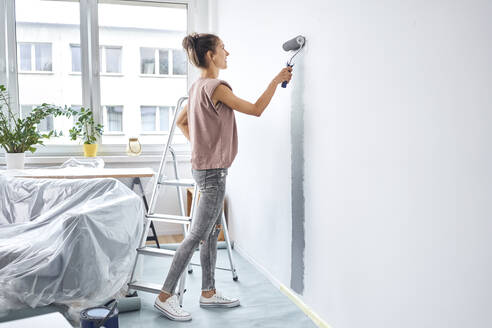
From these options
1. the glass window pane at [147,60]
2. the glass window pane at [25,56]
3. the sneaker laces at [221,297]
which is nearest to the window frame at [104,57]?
the glass window pane at [147,60]

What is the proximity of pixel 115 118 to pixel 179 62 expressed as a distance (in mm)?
823

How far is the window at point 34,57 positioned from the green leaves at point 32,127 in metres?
0.31


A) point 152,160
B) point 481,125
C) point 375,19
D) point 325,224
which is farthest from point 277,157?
point 152,160

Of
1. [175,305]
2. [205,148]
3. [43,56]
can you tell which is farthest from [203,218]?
[43,56]

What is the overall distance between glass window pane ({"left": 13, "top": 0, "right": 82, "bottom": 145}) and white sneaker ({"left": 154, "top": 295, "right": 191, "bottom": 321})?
2.42 m

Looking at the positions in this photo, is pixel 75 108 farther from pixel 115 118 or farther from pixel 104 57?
pixel 104 57

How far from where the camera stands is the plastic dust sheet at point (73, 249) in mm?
1973

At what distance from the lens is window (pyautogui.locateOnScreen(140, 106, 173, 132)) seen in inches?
172

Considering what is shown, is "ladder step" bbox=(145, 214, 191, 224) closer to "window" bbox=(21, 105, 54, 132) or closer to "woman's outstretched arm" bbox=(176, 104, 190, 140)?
"woman's outstretched arm" bbox=(176, 104, 190, 140)

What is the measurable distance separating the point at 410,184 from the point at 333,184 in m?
0.55

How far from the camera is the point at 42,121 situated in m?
4.12

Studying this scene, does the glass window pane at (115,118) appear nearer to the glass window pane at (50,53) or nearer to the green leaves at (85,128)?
the green leaves at (85,128)

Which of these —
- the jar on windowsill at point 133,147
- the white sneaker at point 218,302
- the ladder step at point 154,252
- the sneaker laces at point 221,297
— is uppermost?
the jar on windowsill at point 133,147

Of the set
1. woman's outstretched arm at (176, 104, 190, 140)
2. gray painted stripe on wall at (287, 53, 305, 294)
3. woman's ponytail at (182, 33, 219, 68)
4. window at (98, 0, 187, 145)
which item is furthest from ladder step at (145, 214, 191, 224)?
window at (98, 0, 187, 145)
